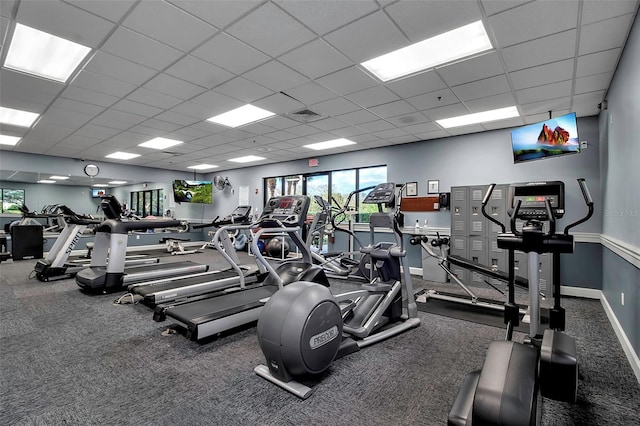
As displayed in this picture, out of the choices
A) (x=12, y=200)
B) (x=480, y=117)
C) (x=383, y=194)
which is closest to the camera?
(x=383, y=194)

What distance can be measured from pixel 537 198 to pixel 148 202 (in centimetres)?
1087

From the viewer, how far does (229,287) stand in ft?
15.0

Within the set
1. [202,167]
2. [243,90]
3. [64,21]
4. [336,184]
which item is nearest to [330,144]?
[336,184]

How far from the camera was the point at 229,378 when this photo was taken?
2.20 metres

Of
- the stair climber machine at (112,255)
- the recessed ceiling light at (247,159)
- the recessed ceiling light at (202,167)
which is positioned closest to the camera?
the stair climber machine at (112,255)

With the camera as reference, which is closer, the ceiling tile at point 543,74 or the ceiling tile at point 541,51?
the ceiling tile at point 541,51

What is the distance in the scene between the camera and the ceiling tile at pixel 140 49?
2.72m

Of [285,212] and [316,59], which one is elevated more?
[316,59]

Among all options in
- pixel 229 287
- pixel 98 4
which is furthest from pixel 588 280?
pixel 98 4

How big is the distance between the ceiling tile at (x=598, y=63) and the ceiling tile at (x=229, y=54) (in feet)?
10.5

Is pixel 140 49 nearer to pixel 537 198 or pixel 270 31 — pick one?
pixel 270 31

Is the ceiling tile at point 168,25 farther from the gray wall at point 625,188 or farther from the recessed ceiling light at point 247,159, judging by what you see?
the recessed ceiling light at point 247,159

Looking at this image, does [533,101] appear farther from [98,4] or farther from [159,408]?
[159,408]

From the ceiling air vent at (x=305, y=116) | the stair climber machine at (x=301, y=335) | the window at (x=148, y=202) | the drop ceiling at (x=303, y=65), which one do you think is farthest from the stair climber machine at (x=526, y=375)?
the window at (x=148, y=202)
